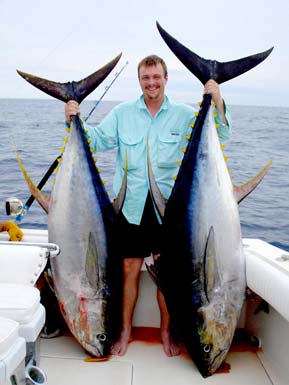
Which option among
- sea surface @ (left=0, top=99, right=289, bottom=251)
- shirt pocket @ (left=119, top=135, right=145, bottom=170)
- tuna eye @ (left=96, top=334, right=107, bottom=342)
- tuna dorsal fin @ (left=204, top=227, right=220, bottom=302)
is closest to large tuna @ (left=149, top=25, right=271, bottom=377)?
tuna dorsal fin @ (left=204, top=227, right=220, bottom=302)

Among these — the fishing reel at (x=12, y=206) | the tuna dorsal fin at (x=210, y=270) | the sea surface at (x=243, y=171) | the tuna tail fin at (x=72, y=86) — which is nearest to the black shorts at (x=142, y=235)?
the tuna dorsal fin at (x=210, y=270)

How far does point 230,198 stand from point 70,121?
0.89m

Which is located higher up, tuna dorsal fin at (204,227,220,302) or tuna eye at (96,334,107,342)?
tuna dorsal fin at (204,227,220,302)

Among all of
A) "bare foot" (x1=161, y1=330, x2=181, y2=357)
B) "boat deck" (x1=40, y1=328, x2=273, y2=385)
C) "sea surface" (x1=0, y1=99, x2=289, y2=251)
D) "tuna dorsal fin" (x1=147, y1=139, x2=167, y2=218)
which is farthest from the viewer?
"sea surface" (x1=0, y1=99, x2=289, y2=251)

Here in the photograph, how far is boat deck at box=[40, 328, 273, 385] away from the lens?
2.25 metres

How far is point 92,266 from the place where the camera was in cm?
241

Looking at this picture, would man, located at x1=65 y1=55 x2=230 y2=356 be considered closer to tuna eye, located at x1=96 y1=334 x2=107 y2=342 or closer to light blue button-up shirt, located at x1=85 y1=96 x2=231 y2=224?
light blue button-up shirt, located at x1=85 y1=96 x2=231 y2=224

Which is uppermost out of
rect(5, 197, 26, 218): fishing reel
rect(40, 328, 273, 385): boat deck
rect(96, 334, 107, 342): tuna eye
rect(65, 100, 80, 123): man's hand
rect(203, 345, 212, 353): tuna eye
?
rect(65, 100, 80, 123): man's hand

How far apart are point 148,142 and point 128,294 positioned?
797 mm

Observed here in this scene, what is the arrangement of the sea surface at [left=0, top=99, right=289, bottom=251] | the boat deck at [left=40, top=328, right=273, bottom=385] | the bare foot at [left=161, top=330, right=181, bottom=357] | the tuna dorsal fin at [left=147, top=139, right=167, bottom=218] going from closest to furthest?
the boat deck at [left=40, top=328, right=273, bottom=385] → the tuna dorsal fin at [left=147, top=139, right=167, bottom=218] → the bare foot at [left=161, top=330, right=181, bottom=357] → the sea surface at [left=0, top=99, right=289, bottom=251]

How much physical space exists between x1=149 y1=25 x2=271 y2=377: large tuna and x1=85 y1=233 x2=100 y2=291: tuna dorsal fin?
267 millimetres

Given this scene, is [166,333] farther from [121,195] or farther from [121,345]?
[121,195]

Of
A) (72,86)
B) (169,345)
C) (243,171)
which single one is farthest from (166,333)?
(243,171)

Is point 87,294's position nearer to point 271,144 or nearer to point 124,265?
point 124,265
